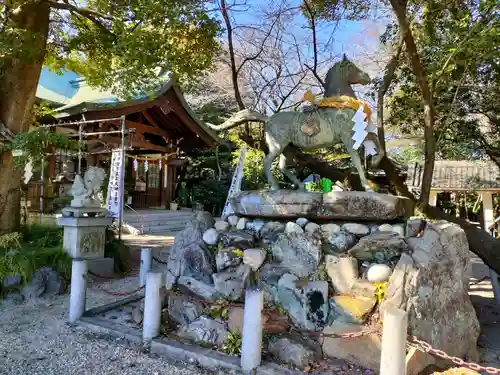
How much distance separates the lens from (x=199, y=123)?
601 inches

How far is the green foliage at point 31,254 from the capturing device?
5.70 metres

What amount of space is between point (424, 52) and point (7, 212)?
816 centimetres

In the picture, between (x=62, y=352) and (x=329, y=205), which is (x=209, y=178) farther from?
(x=62, y=352)

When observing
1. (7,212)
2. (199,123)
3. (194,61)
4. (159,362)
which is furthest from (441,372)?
(199,123)

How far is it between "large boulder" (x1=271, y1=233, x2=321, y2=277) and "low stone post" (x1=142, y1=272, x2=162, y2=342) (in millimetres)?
1265

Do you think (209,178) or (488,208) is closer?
(488,208)

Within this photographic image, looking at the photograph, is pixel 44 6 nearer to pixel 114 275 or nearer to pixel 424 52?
pixel 114 275

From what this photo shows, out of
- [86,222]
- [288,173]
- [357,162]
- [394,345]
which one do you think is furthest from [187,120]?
[394,345]

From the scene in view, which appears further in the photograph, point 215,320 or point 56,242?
point 56,242

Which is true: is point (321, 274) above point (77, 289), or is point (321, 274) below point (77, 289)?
above

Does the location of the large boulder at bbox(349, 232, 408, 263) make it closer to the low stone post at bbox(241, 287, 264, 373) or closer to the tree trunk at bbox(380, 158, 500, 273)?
the low stone post at bbox(241, 287, 264, 373)

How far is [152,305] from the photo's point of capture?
12.6 feet

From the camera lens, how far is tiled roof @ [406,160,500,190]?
14031mm

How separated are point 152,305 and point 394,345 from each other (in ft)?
7.61
